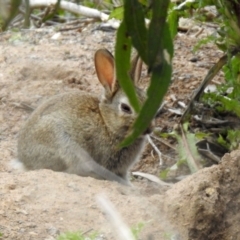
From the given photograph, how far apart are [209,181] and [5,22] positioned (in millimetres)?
2361

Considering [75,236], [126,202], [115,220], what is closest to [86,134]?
[126,202]

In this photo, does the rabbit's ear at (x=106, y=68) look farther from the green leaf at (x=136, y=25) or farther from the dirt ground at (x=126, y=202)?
the green leaf at (x=136, y=25)

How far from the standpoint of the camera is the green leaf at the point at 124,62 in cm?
201

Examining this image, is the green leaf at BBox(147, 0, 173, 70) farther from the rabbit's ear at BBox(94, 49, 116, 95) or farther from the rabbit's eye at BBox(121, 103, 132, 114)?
the rabbit's eye at BBox(121, 103, 132, 114)

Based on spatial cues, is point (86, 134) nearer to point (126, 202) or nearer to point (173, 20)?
point (173, 20)

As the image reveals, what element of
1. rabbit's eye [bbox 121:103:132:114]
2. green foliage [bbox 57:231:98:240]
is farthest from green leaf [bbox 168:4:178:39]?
green foliage [bbox 57:231:98:240]

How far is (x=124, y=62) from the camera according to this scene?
2025mm

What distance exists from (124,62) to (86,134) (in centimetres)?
400

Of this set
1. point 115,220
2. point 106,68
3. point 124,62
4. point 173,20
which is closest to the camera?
point 124,62

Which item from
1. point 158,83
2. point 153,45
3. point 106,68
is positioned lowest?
point 106,68

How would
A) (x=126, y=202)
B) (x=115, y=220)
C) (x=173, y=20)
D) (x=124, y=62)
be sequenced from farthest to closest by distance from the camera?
(x=173, y=20), (x=126, y=202), (x=115, y=220), (x=124, y=62)

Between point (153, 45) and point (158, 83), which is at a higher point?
point (153, 45)

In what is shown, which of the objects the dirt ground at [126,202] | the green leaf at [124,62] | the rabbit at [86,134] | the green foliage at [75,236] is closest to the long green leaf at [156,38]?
the green leaf at [124,62]

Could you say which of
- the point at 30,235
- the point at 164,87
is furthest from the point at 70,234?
the point at 164,87
